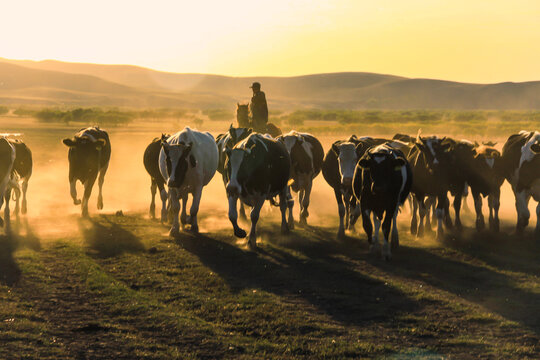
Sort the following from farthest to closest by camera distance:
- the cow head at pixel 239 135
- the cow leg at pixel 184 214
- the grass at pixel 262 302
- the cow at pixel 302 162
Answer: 1. the cow at pixel 302 162
2. the cow head at pixel 239 135
3. the cow leg at pixel 184 214
4. the grass at pixel 262 302

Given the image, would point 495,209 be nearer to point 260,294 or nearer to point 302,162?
point 302,162

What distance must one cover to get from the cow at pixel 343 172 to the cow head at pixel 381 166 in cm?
134

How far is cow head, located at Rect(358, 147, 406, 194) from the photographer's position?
454 inches

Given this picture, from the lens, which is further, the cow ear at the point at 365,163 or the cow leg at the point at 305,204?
the cow leg at the point at 305,204

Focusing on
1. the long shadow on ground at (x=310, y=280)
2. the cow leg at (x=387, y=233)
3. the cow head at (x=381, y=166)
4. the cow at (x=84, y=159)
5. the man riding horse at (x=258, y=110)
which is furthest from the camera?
the man riding horse at (x=258, y=110)

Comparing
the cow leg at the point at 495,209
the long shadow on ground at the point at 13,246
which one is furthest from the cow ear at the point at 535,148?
the long shadow on ground at the point at 13,246

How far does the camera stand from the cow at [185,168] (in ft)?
43.8

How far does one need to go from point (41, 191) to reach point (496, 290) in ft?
55.8

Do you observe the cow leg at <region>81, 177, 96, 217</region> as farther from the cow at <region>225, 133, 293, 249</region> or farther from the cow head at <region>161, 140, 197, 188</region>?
the cow at <region>225, 133, 293, 249</region>

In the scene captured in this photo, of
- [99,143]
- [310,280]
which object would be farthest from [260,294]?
[99,143]

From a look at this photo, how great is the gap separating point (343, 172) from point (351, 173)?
17cm

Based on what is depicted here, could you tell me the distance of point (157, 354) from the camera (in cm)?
734

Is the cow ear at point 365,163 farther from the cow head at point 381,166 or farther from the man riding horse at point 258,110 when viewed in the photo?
the man riding horse at point 258,110

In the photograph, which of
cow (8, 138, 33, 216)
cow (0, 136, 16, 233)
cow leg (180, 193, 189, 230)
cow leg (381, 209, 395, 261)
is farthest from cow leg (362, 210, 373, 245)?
cow (8, 138, 33, 216)
